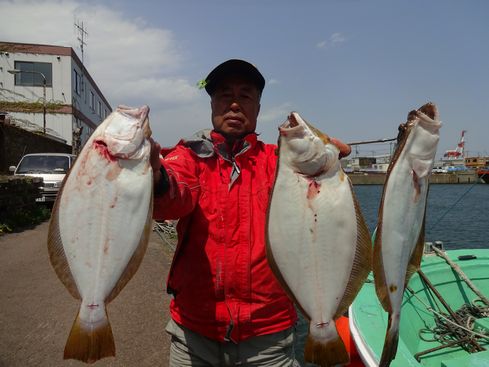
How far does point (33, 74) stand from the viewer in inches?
1104

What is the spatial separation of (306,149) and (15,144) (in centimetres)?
1878

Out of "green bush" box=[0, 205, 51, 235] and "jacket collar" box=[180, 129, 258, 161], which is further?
"green bush" box=[0, 205, 51, 235]

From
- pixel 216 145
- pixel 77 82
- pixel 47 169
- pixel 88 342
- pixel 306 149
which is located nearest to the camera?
pixel 88 342

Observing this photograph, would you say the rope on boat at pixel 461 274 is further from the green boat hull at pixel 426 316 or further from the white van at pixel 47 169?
the white van at pixel 47 169

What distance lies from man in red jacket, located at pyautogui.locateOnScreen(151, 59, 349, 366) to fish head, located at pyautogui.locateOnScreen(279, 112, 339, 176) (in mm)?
242

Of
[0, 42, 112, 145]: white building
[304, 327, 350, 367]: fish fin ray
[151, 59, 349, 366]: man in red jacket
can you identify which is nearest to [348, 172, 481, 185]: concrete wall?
[0, 42, 112, 145]: white building

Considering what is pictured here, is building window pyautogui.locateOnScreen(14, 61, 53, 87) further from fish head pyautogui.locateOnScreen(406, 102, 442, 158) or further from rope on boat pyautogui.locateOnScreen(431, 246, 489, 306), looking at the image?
fish head pyautogui.locateOnScreen(406, 102, 442, 158)

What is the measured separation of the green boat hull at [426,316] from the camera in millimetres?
3838

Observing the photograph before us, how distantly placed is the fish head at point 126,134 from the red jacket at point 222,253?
0.90 ft

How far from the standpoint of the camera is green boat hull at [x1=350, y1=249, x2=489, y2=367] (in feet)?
12.6

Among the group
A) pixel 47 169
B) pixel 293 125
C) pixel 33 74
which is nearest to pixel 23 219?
pixel 47 169

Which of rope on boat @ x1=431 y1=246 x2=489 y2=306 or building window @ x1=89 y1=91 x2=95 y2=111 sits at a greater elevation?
building window @ x1=89 y1=91 x2=95 y2=111

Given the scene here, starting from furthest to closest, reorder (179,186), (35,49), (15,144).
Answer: (35,49) → (15,144) → (179,186)

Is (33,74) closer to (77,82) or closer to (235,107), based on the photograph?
(77,82)
